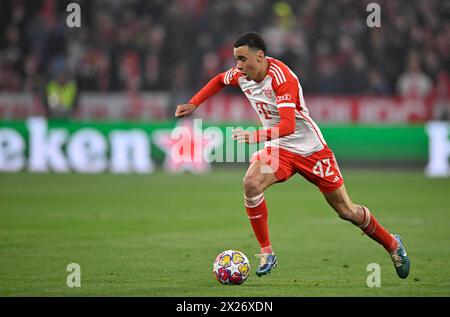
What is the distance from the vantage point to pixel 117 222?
41.8 feet

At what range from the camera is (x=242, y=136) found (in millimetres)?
7738

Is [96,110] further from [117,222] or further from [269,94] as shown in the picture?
[269,94]

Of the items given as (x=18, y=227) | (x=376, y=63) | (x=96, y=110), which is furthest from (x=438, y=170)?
(x=18, y=227)

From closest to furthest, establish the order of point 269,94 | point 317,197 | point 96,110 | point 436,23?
1. point 269,94
2. point 317,197
3. point 96,110
4. point 436,23

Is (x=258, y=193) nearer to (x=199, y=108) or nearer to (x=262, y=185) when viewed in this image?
(x=262, y=185)

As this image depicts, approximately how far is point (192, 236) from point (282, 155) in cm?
317

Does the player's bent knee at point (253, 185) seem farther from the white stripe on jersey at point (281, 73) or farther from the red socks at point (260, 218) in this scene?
the white stripe on jersey at point (281, 73)

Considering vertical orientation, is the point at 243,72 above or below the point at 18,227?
above

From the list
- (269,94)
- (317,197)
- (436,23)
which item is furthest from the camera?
(436,23)

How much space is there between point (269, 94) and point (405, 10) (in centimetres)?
1568

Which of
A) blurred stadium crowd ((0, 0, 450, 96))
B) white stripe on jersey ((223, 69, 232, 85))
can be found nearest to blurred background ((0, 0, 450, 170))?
blurred stadium crowd ((0, 0, 450, 96))

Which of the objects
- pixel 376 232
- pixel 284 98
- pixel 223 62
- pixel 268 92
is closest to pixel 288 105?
pixel 284 98

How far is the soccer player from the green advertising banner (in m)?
11.2
